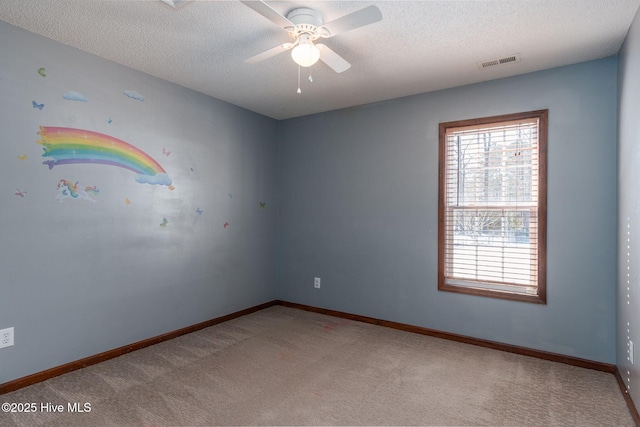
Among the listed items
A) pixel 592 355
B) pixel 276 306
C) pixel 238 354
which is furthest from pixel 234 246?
pixel 592 355

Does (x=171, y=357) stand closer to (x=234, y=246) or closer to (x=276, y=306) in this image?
(x=234, y=246)

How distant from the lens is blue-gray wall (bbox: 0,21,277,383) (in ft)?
8.01

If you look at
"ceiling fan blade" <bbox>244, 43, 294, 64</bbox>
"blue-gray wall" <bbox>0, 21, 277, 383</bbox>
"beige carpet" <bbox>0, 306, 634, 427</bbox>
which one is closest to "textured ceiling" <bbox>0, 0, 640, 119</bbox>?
"ceiling fan blade" <bbox>244, 43, 294, 64</bbox>

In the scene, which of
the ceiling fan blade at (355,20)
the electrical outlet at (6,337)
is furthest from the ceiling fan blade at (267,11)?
the electrical outlet at (6,337)

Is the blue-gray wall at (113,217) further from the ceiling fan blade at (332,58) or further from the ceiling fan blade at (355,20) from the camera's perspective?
the ceiling fan blade at (355,20)

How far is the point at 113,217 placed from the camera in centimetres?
297

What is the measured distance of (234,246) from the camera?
4.11 metres

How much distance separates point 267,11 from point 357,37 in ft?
2.78

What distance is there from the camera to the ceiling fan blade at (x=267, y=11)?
5.73 feet

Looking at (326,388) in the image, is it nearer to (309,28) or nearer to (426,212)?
(426,212)

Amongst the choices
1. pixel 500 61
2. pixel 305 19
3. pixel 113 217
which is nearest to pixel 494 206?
pixel 500 61

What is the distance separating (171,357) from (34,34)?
8.73 feet

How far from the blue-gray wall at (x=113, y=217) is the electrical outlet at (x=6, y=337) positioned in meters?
0.04

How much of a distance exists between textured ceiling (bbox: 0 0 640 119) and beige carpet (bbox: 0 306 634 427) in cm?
248
